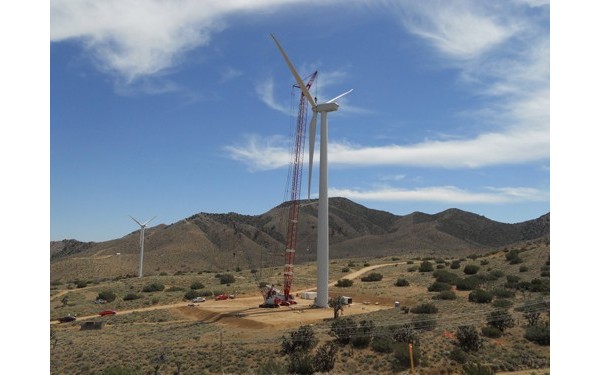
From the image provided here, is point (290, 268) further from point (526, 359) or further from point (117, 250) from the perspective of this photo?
point (117, 250)

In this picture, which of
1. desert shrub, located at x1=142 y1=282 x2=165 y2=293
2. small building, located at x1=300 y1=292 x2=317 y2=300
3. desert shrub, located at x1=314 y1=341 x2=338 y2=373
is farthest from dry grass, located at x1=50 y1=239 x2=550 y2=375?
small building, located at x1=300 y1=292 x2=317 y2=300

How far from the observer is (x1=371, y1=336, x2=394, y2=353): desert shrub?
34844 mm

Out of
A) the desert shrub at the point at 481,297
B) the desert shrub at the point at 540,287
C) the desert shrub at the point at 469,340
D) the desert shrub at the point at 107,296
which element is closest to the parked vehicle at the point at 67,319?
the desert shrub at the point at 107,296

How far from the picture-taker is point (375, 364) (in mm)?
33156

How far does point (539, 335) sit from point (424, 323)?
8.87 metres

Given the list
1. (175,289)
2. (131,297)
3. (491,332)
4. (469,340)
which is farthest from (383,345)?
(175,289)

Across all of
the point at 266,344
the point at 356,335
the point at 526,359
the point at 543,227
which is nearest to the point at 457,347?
the point at 526,359

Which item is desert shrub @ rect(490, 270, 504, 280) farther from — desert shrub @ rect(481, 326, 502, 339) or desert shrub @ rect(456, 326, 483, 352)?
desert shrub @ rect(456, 326, 483, 352)

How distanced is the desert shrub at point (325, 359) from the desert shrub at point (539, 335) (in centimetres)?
1493

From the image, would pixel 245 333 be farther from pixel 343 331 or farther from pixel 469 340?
pixel 469 340

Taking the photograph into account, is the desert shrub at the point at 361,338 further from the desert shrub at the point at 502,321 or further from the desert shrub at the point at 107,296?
the desert shrub at the point at 107,296

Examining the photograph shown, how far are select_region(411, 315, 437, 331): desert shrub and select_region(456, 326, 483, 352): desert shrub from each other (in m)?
4.05

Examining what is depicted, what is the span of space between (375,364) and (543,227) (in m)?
181

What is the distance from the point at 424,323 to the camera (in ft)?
135
